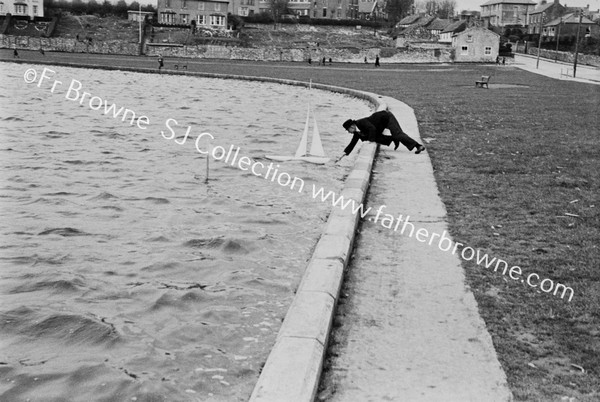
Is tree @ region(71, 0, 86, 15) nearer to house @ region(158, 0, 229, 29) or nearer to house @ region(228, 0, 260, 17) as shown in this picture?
house @ region(158, 0, 229, 29)

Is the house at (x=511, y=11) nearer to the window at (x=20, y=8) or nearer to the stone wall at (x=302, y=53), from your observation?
the stone wall at (x=302, y=53)

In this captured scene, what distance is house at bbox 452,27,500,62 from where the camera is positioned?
96.3 m

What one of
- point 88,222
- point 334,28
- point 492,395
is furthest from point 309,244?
point 334,28

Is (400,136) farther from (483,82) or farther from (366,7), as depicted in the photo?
(366,7)

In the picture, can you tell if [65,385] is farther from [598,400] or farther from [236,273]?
[598,400]

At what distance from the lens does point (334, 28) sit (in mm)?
130750

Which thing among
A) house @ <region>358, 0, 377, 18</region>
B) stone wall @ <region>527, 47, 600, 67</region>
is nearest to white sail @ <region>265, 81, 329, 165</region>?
stone wall @ <region>527, 47, 600, 67</region>

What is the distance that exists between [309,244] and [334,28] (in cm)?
12667

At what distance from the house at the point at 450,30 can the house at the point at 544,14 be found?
102 feet

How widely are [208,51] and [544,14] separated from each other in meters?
82.1

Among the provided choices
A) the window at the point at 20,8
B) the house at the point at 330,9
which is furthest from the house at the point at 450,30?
the window at the point at 20,8

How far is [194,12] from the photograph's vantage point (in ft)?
381

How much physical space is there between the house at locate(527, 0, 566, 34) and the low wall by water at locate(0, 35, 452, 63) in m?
58.1

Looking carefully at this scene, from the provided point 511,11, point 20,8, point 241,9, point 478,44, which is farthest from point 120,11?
point 511,11
